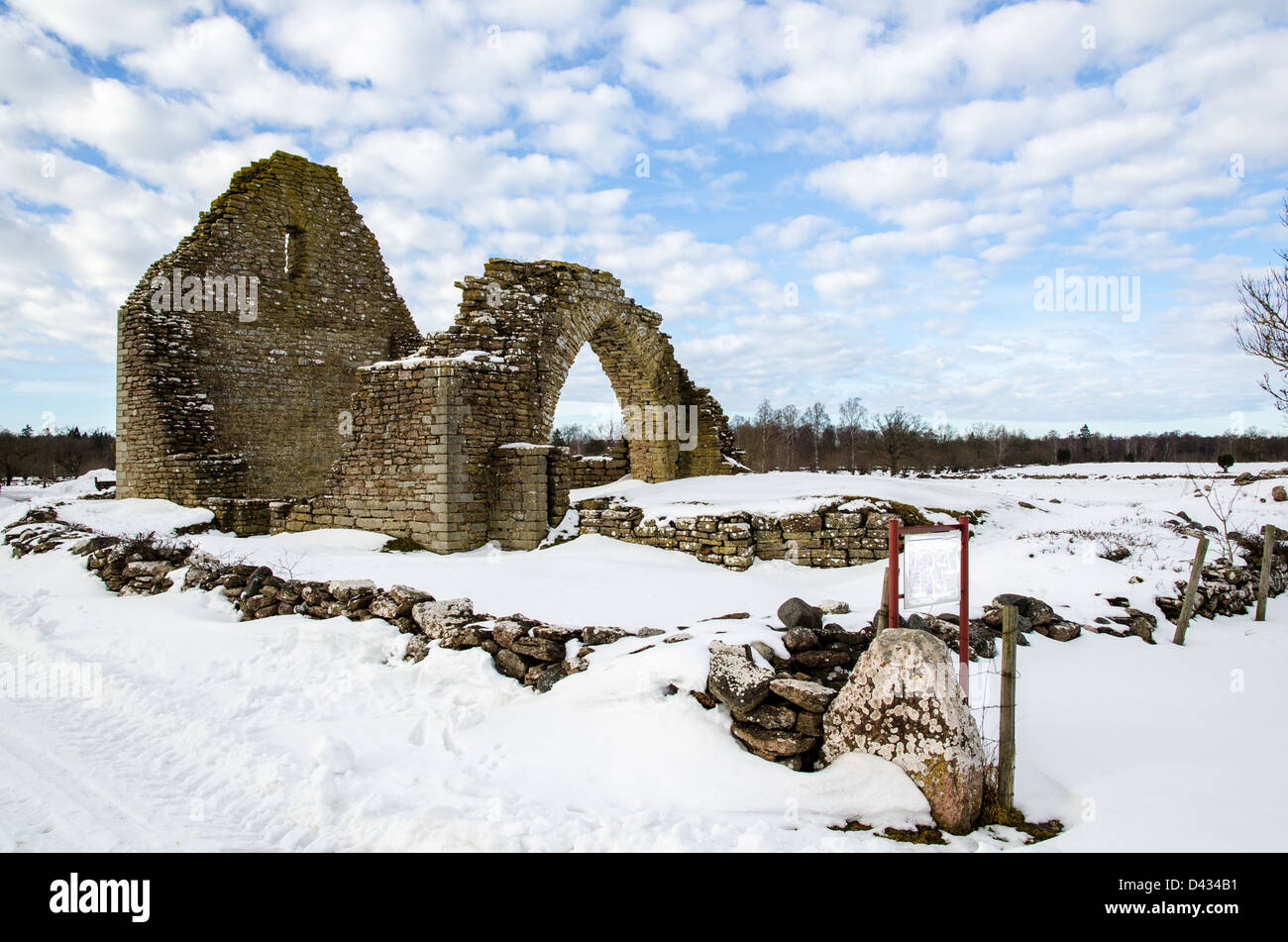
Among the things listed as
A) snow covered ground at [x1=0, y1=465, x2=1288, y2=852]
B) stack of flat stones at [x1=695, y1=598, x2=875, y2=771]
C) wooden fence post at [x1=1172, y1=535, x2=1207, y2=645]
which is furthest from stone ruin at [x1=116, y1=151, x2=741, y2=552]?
wooden fence post at [x1=1172, y1=535, x2=1207, y2=645]

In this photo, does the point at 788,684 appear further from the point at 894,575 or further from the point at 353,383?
the point at 353,383

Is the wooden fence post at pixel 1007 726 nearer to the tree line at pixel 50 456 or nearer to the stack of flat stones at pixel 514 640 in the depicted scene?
the stack of flat stones at pixel 514 640

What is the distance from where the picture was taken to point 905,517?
10609 millimetres

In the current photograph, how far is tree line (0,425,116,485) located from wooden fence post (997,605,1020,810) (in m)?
47.5

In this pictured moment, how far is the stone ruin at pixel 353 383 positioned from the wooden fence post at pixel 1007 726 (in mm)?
8867

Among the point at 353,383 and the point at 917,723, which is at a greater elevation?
the point at 353,383

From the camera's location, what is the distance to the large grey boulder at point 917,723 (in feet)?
12.7

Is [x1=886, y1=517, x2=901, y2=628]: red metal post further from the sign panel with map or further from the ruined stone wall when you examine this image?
the ruined stone wall

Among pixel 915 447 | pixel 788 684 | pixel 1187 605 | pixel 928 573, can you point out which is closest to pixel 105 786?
pixel 788 684

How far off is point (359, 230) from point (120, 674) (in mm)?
15909

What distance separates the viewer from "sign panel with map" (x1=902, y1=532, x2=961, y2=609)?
174 inches

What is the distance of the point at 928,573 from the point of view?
4453 millimetres

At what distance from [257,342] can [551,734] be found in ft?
53.8
